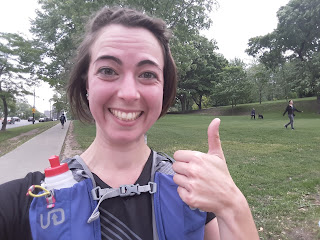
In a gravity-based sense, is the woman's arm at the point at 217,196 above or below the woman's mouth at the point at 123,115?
below

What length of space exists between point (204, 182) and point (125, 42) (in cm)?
78

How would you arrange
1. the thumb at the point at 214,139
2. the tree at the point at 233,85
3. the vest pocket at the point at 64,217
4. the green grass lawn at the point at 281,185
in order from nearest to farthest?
the vest pocket at the point at 64,217
the thumb at the point at 214,139
the green grass lawn at the point at 281,185
the tree at the point at 233,85

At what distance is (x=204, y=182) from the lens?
40.2 inches

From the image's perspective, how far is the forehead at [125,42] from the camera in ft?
4.01

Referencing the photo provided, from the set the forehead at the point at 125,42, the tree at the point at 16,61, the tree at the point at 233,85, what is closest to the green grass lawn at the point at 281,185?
the forehead at the point at 125,42

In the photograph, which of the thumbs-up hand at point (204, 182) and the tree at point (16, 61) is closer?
the thumbs-up hand at point (204, 182)

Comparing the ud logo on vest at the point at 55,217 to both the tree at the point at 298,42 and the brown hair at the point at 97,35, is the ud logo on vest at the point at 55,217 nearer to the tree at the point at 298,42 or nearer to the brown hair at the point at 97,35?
the brown hair at the point at 97,35

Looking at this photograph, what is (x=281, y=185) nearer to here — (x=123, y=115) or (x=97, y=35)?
(x=123, y=115)

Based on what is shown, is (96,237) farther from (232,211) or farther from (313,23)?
(313,23)

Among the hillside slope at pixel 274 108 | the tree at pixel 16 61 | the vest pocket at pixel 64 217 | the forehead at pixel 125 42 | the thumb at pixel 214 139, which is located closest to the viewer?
the vest pocket at pixel 64 217

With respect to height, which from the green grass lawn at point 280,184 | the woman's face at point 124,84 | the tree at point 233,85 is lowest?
the green grass lawn at point 280,184

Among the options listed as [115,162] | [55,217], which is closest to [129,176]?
[115,162]

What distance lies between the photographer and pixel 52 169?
3.48ft

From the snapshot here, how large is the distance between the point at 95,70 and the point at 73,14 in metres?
8.75
